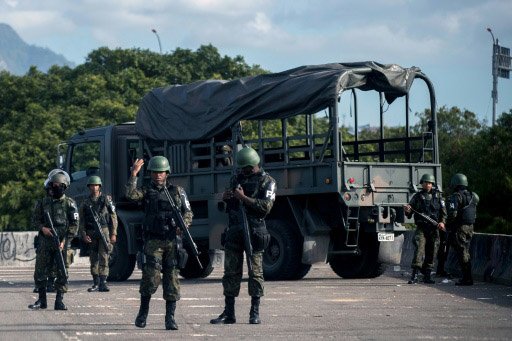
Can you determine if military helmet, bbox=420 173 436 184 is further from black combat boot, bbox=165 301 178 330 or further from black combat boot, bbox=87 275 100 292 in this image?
black combat boot, bbox=165 301 178 330

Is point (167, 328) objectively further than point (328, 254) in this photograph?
No

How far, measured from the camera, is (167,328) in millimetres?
13203

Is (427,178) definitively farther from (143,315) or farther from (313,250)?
(143,315)

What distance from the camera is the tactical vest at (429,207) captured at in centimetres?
2078

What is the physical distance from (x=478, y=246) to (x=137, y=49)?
4109 cm

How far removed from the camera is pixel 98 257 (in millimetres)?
20250

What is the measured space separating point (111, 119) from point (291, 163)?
3290cm

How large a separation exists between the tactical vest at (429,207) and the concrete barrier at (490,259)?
1.23 meters

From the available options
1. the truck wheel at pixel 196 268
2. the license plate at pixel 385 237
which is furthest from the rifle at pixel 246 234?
the truck wheel at pixel 196 268

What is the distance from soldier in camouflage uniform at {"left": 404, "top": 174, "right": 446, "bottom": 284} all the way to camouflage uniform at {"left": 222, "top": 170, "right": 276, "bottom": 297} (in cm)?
747

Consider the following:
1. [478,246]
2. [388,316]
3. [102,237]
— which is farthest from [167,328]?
[478,246]

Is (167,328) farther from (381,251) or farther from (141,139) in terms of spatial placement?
(141,139)

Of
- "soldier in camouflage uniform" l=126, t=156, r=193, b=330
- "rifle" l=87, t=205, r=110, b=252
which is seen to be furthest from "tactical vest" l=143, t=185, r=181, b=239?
"rifle" l=87, t=205, r=110, b=252

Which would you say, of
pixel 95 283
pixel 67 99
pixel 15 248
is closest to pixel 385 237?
pixel 95 283
